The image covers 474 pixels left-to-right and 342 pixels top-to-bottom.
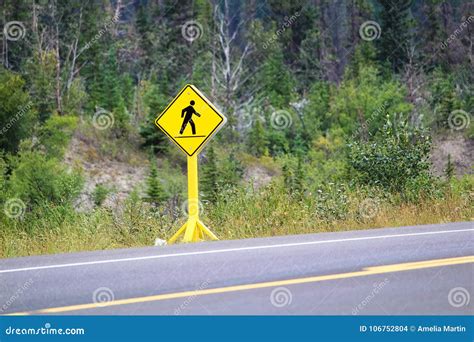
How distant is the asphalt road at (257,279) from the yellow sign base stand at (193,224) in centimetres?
100

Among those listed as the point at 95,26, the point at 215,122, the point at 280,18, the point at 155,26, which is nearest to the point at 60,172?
the point at 215,122

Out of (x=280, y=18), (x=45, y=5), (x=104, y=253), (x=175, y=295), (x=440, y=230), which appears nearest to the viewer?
(x=175, y=295)

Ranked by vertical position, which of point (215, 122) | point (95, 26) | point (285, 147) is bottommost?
point (285, 147)

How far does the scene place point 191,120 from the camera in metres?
11.2

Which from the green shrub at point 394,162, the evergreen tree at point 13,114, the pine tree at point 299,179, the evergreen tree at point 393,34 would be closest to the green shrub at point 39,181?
the evergreen tree at point 13,114

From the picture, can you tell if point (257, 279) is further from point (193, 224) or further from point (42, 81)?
point (42, 81)

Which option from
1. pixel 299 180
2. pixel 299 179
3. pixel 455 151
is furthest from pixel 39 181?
pixel 455 151

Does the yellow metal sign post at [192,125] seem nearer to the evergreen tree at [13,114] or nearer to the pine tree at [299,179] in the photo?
the pine tree at [299,179]

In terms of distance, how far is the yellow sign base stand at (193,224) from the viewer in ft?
35.8

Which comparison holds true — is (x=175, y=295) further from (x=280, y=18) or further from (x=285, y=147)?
(x=280, y=18)

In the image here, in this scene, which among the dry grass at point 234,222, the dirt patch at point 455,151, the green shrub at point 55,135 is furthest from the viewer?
the dirt patch at point 455,151

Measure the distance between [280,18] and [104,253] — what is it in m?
49.5

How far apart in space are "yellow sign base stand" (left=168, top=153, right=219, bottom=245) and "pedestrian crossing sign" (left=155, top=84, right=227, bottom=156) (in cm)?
22

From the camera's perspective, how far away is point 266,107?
159 feet
